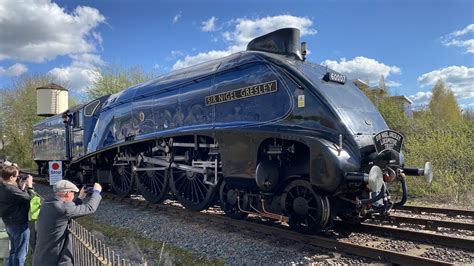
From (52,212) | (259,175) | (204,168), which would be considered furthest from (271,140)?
(52,212)

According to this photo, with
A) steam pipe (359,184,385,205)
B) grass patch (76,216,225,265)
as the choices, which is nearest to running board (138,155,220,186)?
grass patch (76,216,225,265)

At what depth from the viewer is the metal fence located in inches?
139

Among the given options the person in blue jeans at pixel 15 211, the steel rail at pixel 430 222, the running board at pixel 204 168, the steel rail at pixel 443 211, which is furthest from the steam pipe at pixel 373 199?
the person in blue jeans at pixel 15 211

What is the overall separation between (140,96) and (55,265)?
6530mm

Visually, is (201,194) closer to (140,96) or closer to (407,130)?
(140,96)

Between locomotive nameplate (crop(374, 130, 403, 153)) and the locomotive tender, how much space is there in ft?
0.06

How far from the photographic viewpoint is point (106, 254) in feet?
12.2

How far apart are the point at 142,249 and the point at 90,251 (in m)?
2.10

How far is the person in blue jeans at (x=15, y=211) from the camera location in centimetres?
504

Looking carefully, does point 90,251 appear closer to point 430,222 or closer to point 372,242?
point 372,242

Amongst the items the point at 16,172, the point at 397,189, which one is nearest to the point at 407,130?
the point at 397,189

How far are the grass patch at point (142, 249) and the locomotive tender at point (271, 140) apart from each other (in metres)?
1.50

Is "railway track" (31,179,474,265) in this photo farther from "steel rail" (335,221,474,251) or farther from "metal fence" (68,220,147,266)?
"metal fence" (68,220,147,266)

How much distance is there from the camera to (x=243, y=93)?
6.80 meters
